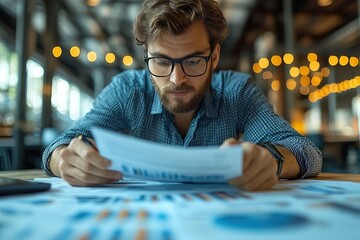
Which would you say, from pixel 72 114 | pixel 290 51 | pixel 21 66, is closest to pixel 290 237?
pixel 21 66

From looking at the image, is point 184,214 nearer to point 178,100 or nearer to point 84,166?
point 84,166

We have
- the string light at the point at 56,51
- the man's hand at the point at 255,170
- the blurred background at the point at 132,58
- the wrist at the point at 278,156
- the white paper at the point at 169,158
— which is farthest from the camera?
the string light at the point at 56,51

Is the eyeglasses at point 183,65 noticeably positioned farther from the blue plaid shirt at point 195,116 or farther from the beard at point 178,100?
the blue plaid shirt at point 195,116

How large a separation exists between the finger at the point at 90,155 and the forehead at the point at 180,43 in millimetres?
547

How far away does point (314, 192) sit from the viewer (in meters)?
0.71

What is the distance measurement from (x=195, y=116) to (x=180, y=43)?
32cm

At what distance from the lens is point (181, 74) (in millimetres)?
1263

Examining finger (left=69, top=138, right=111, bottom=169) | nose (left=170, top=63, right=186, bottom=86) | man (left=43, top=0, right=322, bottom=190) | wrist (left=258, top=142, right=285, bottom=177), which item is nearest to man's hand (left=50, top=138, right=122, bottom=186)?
finger (left=69, top=138, right=111, bottom=169)

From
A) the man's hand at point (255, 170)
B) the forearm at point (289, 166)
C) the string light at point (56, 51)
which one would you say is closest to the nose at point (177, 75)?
the forearm at point (289, 166)

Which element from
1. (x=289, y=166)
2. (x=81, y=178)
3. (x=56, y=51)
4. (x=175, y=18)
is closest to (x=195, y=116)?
(x=175, y=18)

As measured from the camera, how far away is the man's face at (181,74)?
1.26 meters

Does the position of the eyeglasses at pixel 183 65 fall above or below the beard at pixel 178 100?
above

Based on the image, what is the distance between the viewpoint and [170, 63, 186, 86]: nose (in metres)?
1.25

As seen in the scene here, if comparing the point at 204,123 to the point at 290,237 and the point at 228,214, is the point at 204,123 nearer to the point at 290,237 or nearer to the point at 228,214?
the point at 228,214
